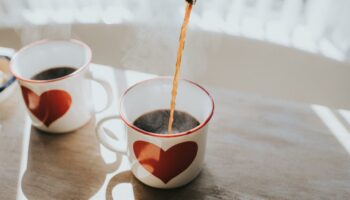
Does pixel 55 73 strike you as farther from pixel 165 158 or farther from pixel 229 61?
pixel 229 61

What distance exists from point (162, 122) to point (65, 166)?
0.19m

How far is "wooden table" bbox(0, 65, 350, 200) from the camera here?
578mm

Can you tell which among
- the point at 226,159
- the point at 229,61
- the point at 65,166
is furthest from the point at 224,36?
the point at 65,166

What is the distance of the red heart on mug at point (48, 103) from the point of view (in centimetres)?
60

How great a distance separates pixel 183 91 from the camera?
A: 0.61 meters

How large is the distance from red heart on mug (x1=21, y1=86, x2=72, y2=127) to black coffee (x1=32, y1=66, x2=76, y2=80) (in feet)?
0.26

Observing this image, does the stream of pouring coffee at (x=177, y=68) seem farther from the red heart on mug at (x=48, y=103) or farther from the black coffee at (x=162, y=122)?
the red heart on mug at (x=48, y=103)

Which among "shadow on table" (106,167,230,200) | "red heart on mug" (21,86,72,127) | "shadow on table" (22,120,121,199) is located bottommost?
"shadow on table" (22,120,121,199)

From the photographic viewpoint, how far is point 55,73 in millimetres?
694

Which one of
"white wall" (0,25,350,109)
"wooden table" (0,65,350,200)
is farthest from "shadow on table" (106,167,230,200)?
"white wall" (0,25,350,109)

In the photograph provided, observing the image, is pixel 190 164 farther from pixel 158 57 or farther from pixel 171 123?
pixel 158 57

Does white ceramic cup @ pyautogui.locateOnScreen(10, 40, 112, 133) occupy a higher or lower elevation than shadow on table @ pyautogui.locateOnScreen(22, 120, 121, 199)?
higher

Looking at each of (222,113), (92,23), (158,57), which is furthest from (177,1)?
(222,113)

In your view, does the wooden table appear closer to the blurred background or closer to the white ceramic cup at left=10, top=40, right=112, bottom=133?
the white ceramic cup at left=10, top=40, right=112, bottom=133
